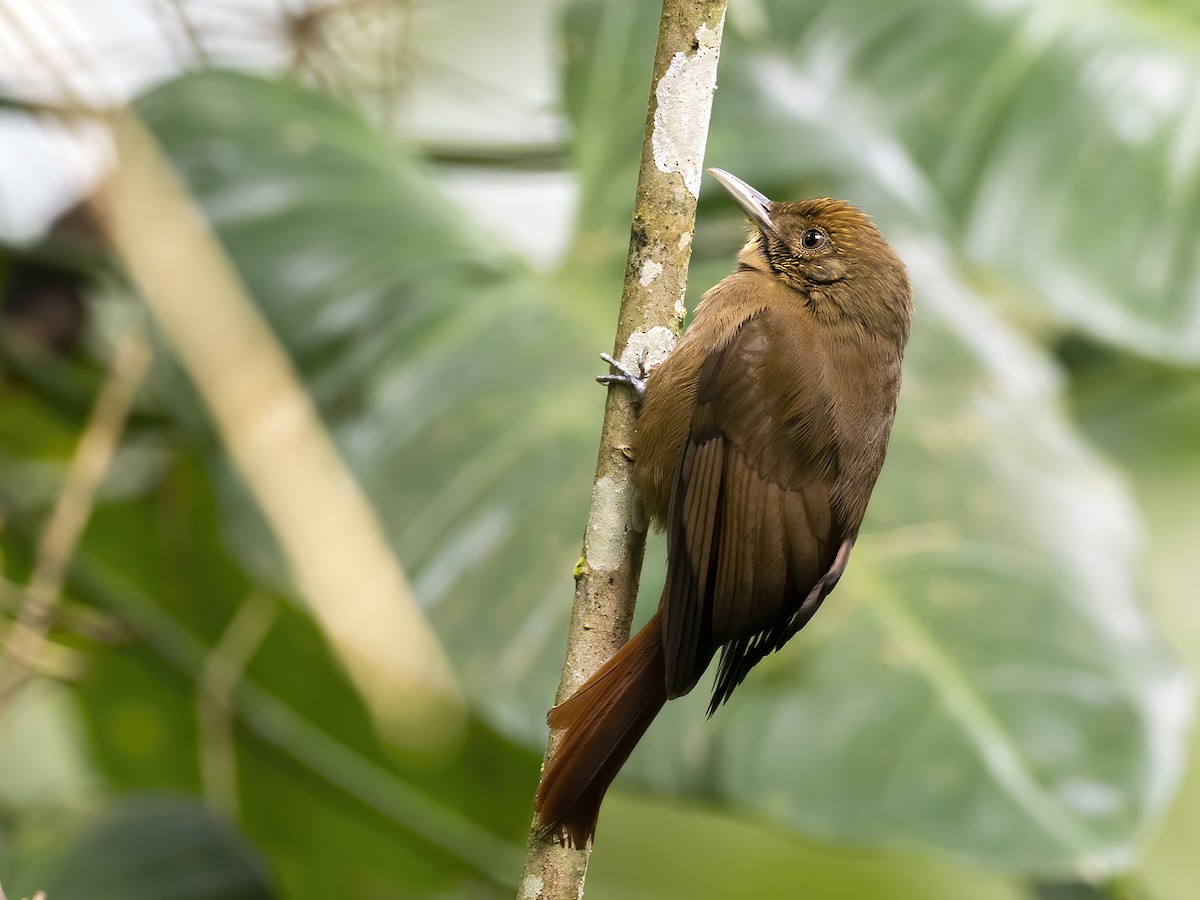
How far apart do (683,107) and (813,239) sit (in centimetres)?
67

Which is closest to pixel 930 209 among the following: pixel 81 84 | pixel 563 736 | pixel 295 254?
pixel 295 254

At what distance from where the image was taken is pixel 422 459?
8.49 feet

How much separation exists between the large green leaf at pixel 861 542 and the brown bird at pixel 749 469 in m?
0.30

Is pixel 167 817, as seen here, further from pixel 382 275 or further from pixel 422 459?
pixel 382 275

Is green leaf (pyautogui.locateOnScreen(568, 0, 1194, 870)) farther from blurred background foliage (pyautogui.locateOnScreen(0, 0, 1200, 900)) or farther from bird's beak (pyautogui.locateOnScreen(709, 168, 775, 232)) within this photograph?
bird's beak (pyautogui.locateOnScreen(709, 168, 775, 232))

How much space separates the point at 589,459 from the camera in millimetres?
2488

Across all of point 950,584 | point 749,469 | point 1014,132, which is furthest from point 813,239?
point 1014,132

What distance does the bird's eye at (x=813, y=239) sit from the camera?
2328 mm

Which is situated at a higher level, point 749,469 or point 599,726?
point 749,469

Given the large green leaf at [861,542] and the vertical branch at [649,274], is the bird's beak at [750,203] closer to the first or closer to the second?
the large green leaf at [861,542]

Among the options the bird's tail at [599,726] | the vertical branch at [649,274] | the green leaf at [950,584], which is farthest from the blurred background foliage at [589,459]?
the vertical branch at [649,274]

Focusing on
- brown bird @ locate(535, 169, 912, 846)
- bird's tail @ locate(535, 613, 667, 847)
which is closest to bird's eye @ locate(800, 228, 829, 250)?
brown bird @ locate(535, 169, 912, 846)

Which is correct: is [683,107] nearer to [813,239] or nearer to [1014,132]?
[813,239]

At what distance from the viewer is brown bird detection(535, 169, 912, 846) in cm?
175
